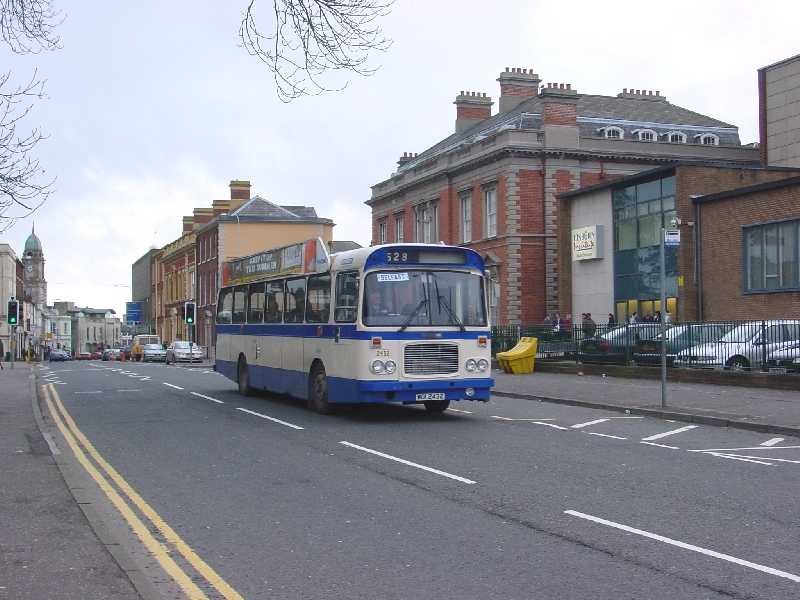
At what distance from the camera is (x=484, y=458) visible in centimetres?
1228

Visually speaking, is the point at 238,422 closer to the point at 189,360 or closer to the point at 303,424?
the point at 303,424

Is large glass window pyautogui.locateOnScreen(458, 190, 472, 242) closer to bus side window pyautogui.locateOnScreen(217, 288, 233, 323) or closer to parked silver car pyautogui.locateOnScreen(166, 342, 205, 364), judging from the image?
parked silver car pyautogui.locateOnScreen(166, 342, 205, 364)

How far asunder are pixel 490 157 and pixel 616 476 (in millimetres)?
40500

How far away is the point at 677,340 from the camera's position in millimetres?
27094

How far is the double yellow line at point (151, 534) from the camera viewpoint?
6.43 metres

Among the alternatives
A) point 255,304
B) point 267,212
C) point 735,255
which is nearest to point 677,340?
point 735,255

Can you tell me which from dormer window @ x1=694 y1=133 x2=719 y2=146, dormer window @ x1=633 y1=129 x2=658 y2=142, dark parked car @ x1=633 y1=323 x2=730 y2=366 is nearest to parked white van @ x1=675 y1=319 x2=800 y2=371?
dark parked car @ x1=633 y1=323 x2=730 y2=366

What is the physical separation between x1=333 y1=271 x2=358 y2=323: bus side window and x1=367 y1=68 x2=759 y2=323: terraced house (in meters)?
32.0

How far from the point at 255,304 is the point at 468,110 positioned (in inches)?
1734

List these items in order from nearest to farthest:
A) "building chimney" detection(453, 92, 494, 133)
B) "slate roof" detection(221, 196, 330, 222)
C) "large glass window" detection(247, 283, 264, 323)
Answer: "large glass window" detection(247, 283, 264, 323) < "building chimney" detection(453, 92, 494, 133) < "slate roof" detection(221, 196, 330, 222)

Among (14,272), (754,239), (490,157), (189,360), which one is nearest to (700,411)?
(754,239)

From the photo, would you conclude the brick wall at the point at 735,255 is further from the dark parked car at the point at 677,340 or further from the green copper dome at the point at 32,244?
the green copper dome at the point at 32,244

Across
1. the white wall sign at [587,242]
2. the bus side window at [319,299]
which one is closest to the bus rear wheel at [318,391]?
the bus side window at [319,299]

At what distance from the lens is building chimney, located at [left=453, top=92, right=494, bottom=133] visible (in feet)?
209
